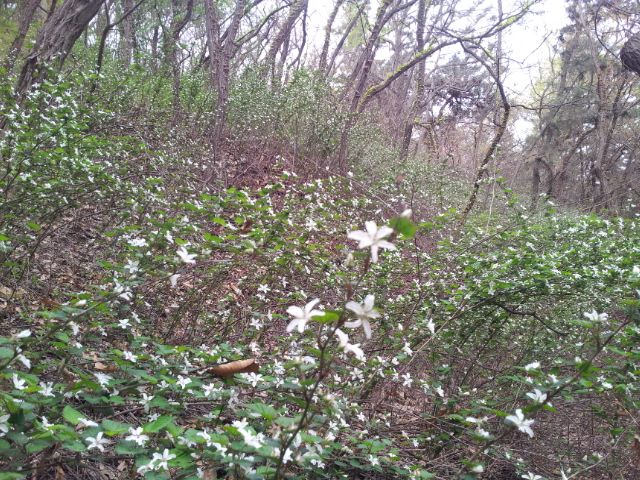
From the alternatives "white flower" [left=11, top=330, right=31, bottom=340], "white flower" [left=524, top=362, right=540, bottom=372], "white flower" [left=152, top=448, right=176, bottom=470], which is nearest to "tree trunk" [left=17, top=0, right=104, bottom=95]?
"white flower" [left=11, top=330, right=31, bottom=340]

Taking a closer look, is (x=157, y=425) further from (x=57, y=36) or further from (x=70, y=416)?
(x=57, y=36)

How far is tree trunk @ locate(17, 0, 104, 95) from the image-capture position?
354 centimetres

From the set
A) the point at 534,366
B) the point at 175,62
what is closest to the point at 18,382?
the point at 534,366

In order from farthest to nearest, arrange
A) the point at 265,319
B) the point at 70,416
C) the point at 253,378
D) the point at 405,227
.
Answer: the point at 265,319 < the point at 253,378 < the point at 70,416 < the point at 405,227

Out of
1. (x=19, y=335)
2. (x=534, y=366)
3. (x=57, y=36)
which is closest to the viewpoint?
(x=19, y=335)

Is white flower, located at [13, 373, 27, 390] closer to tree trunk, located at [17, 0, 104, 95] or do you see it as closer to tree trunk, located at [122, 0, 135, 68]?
tree trunk, located at [17, 0, 104, 95]

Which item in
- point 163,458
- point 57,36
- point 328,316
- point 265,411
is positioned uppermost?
point 57,36

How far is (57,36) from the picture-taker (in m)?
3.70

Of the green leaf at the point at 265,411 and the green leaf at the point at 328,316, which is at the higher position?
the green leaf at the point at 328,316

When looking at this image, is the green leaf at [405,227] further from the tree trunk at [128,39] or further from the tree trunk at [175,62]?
the tree trunk at [128,39]

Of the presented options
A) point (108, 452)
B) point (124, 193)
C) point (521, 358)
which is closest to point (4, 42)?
point (124, 193)

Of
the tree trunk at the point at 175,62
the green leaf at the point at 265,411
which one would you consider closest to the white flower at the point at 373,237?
the green leaf at the point at 265,411

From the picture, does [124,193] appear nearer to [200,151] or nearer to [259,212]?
[259,212]

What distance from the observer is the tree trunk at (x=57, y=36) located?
354cm
